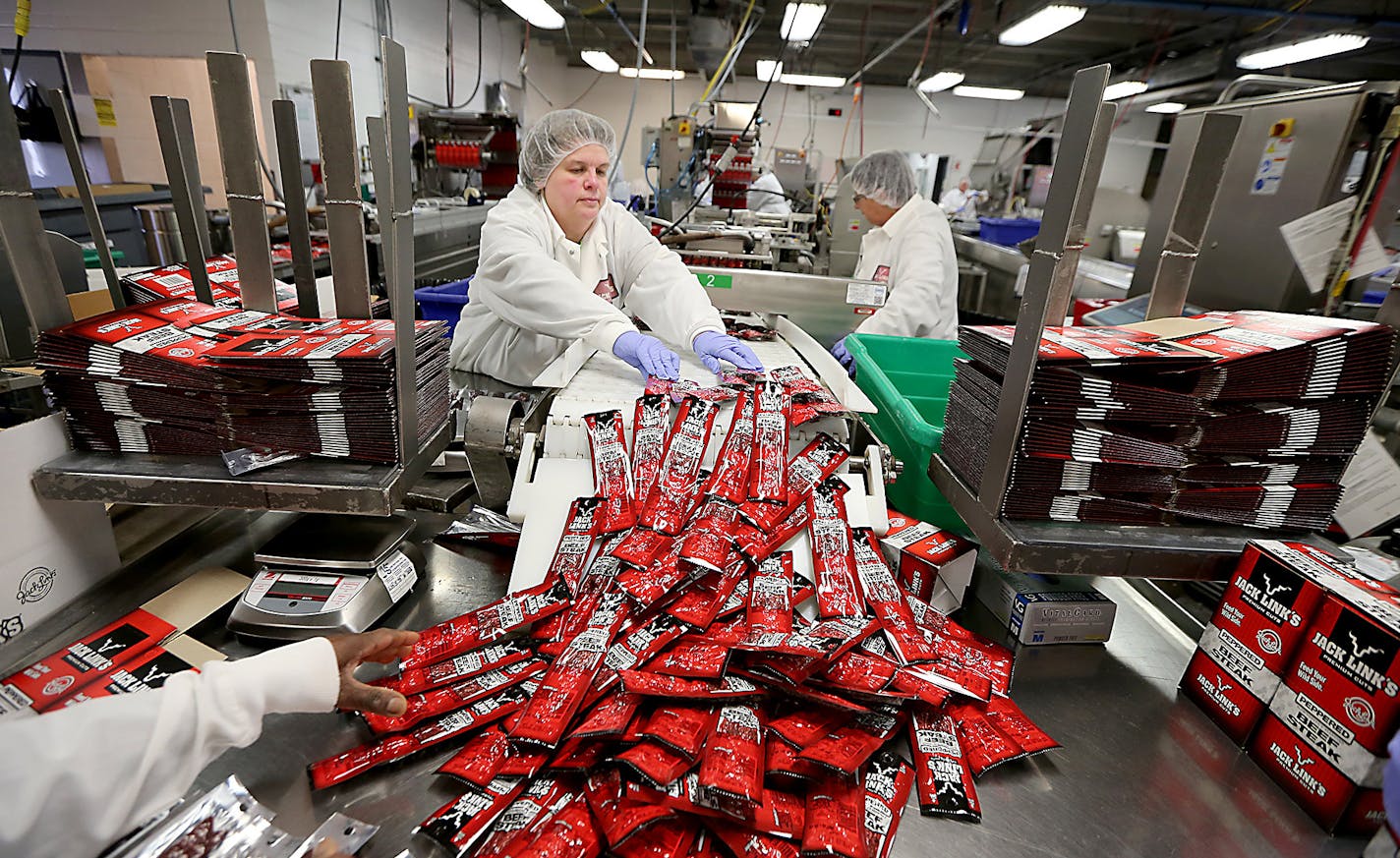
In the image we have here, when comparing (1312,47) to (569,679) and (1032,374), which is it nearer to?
(1032,374)

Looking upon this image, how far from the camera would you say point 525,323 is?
202 cm

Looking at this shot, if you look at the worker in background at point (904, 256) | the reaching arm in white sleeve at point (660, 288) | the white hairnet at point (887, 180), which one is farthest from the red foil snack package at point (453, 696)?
the white hairnet at point (887, 180)

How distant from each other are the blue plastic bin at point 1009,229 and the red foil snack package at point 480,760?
7.25 m

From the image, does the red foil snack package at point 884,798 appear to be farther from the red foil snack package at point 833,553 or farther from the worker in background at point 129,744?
the worker in background at point 129,744

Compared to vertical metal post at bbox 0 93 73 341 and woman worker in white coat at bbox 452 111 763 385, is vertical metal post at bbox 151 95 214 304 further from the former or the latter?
woman worker in white coat at bbox 452 111 763 385

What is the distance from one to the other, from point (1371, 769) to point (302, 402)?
1.58 m

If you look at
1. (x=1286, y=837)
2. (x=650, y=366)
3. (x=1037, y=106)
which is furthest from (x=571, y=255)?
(x=1037, y=106)

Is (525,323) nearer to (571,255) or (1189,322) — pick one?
(571,255)

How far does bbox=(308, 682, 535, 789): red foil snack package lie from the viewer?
861mm

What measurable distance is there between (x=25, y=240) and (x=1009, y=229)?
25.0ft

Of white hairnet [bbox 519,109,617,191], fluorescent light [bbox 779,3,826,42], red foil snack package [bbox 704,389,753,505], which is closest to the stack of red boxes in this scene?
red foil snack package [bbox 704,389,753,505]

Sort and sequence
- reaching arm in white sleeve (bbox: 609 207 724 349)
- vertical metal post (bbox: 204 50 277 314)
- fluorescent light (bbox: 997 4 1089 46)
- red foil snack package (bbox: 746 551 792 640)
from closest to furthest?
red foil snack package (bbox: 746 551 792 640)
vertical metal post (bbox: 204 50 277 314)
reaching arm in white sleeve (bbox: 609 207 724 349)
fluorescent light (bbox: 997 4 1089 46)

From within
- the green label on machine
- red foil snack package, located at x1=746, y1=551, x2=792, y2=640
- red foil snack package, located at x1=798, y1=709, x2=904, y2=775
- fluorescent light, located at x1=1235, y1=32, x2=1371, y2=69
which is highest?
fluorescent light, located at x1=1235, y1=32, x2=1371, y2=69

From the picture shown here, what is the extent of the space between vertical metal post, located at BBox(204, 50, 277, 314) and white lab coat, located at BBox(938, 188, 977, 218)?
9.15m
